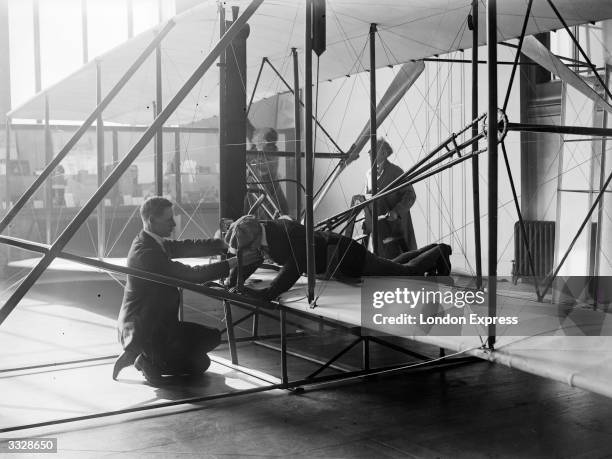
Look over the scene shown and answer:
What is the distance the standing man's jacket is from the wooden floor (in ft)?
1.28

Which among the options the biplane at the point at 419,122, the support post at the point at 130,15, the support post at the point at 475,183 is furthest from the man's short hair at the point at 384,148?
the support post at the point at 130,15

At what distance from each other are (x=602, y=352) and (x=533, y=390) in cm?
172

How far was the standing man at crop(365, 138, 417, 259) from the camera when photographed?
25.8 feet

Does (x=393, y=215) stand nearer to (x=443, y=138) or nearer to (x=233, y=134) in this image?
(x=233, y=134)

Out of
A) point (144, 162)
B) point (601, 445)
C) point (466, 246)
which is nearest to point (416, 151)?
point (466, 246)

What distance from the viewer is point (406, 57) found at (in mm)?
8141

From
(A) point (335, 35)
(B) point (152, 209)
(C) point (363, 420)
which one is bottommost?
(C) point (363, 420)

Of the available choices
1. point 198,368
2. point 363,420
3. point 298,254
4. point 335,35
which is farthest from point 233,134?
point 363,420

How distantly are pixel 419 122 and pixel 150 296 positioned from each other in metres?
6.96

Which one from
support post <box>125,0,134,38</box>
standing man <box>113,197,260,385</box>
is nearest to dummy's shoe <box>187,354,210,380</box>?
standing man <box>113,197,260,385</box>

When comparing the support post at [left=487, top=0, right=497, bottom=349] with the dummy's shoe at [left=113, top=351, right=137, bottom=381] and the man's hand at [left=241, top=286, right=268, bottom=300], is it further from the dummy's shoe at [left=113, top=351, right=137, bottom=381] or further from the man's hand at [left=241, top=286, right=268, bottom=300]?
the dummy's shoe at [left=113, top=351, right=137, bottom=381]

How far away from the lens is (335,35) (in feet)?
23.7

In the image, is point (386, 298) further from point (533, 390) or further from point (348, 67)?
point (348, 67)

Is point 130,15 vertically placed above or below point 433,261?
above
